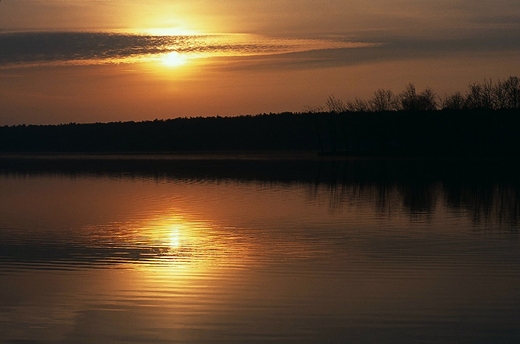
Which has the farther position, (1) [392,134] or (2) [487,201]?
(1) [392,134]

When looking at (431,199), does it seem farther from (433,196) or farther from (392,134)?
(392,134)

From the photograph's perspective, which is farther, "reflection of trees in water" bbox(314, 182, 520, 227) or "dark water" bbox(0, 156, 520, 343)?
"reflection of trees in water" bbox(314, 182, 520, 227)

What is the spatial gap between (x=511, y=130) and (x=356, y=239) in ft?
177

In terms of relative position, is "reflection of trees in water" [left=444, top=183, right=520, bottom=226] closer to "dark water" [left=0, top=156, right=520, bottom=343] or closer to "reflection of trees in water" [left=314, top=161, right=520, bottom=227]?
"reflection of trees in water" [left=314, top=161, right=520, bottom=227]

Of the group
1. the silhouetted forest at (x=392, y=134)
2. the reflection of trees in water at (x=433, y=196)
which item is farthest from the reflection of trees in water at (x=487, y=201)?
the silhouetted forest at (x=392, y=134)

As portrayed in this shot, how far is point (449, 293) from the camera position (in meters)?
8.59

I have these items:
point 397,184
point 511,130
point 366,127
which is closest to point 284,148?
point 366,127

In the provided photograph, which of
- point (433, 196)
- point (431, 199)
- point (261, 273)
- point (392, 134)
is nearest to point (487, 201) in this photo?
point (431, 199)

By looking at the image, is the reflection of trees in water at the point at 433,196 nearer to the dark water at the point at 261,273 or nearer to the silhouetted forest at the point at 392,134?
the dark water at the point at 261,273

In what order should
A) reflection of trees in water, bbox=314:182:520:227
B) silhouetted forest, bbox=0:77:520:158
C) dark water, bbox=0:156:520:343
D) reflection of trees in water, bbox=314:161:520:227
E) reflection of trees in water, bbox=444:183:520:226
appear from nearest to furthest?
1. dark water, bbox=0:156:520:343
2. reflection of trees in water, bbox=444:183:520:226
3. reflection of trees in water, bbox=314:182:520:227
4. reflection of trees in water, bbox=314:161:520:227
5. silhouetted forest, bbox=0:77:520:158

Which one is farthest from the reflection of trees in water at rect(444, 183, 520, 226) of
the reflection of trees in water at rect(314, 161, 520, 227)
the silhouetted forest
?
the silhouetted forest

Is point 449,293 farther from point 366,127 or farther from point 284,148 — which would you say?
point 284,148

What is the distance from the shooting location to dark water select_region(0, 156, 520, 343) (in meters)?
7.20

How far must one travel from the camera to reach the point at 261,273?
978 centimetres
